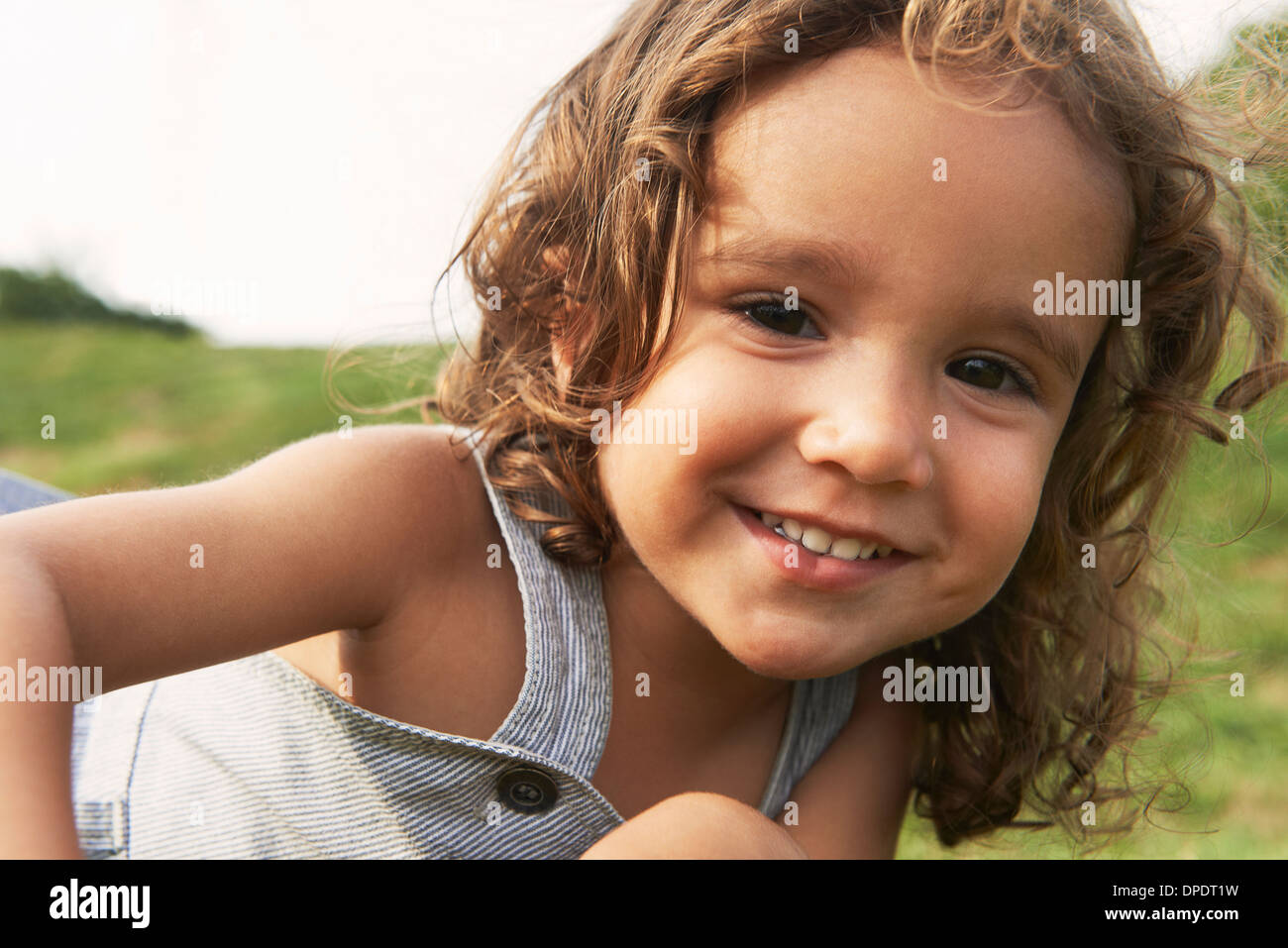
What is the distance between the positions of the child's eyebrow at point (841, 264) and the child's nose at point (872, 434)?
0.13 m

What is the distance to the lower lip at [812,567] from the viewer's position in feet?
4.82

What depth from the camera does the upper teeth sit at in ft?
4.79

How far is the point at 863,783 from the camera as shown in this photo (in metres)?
1.98

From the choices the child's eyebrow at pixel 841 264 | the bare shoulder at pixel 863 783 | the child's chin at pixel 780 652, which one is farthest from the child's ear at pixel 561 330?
the bare shoulder at pixel 863 783

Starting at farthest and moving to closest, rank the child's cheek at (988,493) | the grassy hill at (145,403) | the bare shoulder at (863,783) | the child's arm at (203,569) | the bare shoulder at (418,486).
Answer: the grassy hill at (145,403) → the bare shoulder at (863,783) → the bare shoulder at (418,486) → the child's cheek at (988,493) → the child's arm at (203,569)

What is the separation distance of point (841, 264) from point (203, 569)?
0.80 m

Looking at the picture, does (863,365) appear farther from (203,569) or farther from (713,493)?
(203,569)

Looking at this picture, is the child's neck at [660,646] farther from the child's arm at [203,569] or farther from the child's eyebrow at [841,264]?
the child's eyebrow at [841,264]

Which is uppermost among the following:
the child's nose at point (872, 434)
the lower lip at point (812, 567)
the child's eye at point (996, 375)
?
the child's eye at point (996, 375)

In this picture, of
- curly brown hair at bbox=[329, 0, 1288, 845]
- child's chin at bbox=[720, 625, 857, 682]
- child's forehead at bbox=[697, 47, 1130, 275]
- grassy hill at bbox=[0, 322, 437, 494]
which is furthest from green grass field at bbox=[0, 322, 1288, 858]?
child's chin at bbox=[720, 625, 857, 682]

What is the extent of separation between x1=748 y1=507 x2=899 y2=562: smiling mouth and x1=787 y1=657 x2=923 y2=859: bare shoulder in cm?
62

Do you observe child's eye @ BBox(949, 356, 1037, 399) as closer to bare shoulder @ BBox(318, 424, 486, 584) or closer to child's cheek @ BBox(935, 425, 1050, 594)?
child's cheek @ BBox(935, 425, 1050, 594)
